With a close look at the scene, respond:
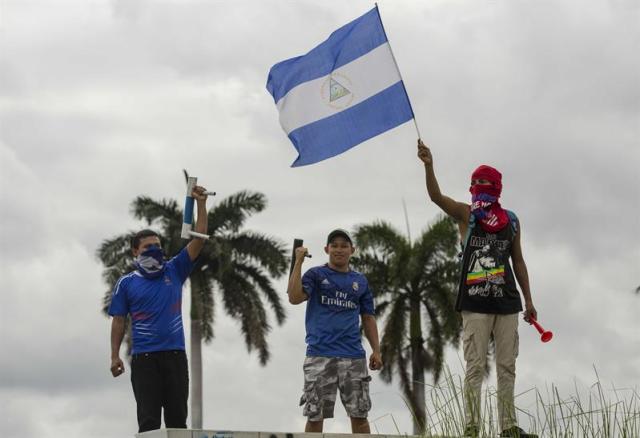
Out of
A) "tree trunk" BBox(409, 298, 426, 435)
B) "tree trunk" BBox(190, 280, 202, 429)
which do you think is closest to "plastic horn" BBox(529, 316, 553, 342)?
"tree trunk" BBox(409, 298, 426, 435)

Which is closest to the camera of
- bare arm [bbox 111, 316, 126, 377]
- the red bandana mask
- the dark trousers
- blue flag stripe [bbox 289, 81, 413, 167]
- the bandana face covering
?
the red bandana mask

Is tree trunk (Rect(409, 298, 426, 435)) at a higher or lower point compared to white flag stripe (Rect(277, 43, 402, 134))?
higher

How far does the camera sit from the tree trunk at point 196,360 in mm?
41875

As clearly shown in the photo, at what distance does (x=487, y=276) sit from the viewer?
9.21m

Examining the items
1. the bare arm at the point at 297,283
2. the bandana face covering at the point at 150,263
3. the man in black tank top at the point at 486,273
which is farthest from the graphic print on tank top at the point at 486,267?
the bandana face covering at the point at 150,263

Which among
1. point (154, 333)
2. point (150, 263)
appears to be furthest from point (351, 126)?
point (154, 333)

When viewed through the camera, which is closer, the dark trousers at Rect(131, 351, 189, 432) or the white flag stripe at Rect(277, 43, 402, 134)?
the dark trousers at Rect(131, 351, 189, 432)

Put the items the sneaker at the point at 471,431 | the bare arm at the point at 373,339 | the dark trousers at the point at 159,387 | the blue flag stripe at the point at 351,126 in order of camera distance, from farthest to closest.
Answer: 1. the blue flag stripe at the point at 351,126
2. the bare arm at the point at 373,339
3. the dark trousers at the point at 159,387
4. the sneaker at the point at 471,431

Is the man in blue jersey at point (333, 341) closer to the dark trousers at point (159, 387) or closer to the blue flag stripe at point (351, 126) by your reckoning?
the dark trousers at point (159, 387)

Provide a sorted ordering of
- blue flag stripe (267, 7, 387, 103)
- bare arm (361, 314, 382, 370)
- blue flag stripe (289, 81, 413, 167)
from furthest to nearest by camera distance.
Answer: blue flag stripe (267, 7, 387, 103), blue flag stripe (289, 81, 413, 167), bare arm (361, 314, 382, 370)

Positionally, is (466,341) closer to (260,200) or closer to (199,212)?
(199,212)

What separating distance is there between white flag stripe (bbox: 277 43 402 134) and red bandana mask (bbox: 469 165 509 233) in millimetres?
2013

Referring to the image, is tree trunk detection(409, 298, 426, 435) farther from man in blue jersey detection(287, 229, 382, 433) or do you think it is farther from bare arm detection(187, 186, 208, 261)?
bare arm detection(187, 186, 208, 261)

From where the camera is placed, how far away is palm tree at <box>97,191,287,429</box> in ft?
144
